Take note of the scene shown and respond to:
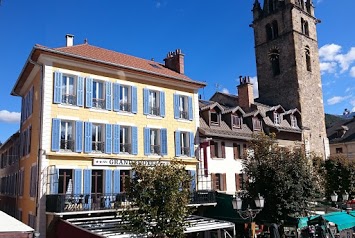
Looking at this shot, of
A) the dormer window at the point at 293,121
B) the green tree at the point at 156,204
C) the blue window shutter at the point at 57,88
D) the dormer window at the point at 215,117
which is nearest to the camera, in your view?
the green tree at the point at 156,204

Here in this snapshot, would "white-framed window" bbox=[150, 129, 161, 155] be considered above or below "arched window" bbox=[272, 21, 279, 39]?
below

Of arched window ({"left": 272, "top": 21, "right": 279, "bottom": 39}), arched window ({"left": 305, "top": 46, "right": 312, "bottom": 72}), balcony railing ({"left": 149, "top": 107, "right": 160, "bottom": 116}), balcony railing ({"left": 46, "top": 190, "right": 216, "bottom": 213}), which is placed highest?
arched window ({"left": 272, "top": 21, "right": 279, "bottom": 39})

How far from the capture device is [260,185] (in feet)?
62.9

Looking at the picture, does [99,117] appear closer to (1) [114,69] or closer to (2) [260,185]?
(1) [114,69]

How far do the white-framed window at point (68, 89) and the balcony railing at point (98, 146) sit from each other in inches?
94.6

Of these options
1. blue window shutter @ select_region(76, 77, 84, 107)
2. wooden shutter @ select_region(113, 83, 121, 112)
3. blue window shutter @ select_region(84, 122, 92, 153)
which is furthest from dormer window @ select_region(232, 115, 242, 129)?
blue window shutter @ select_region(76, 77, 84, 107)

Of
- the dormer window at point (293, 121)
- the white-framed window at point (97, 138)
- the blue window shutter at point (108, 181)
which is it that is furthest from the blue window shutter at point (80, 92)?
the dormer window at point (293, 121)

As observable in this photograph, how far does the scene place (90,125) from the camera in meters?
19.0

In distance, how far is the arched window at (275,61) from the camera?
39.9 meters

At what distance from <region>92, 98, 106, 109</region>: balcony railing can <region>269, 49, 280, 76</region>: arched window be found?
25.2 metres

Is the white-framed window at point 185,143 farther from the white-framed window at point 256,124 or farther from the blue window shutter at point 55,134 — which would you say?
the blue window shutter at point 55,134

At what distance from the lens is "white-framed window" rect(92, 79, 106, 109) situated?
64.6 ft

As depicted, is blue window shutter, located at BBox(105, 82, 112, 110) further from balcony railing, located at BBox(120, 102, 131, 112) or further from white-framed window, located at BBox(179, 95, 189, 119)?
white-framed window, located at BBox(179, 95, 189, 119)

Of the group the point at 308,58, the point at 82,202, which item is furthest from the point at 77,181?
the point at 308,58
